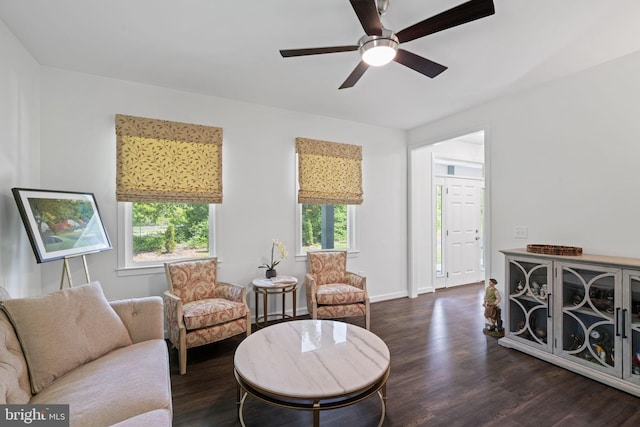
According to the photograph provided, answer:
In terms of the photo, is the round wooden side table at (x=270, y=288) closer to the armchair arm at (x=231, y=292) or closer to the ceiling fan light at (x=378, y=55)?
the armchair arm at (x=231, y=292)

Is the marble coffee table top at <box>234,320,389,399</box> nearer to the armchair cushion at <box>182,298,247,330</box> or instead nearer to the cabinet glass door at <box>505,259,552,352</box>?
the armchair cushion at <box>182,298,247,330</box>

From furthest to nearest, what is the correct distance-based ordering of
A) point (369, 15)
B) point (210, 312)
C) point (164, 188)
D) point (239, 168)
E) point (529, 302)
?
1. point (239, 168)
2. point (164, 188)
3. point (529, 302)
4. point (210, 312)
5. point (369, 15)

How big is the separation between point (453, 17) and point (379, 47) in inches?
16.9

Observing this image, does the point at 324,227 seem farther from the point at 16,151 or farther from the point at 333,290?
the point at 16,151

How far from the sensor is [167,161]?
124 inches

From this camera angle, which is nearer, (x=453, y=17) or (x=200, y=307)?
(x=453, y=17)

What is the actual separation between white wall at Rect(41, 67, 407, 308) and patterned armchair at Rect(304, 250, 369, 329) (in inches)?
11.4

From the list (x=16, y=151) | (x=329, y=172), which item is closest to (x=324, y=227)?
(x=329, y=172)

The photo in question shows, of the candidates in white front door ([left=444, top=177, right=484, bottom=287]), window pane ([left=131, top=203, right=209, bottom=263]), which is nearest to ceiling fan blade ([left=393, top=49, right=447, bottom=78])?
window pane ([left=131, top=203, right=209, bottom=263])

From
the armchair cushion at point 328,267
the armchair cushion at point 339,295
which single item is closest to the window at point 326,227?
the armchair cushion at point 328,267

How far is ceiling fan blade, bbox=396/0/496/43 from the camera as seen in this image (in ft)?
4.83

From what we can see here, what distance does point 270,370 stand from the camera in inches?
64.3

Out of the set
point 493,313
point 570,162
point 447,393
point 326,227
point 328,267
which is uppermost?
point 570,162

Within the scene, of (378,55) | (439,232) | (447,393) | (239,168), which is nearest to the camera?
(378,55)
